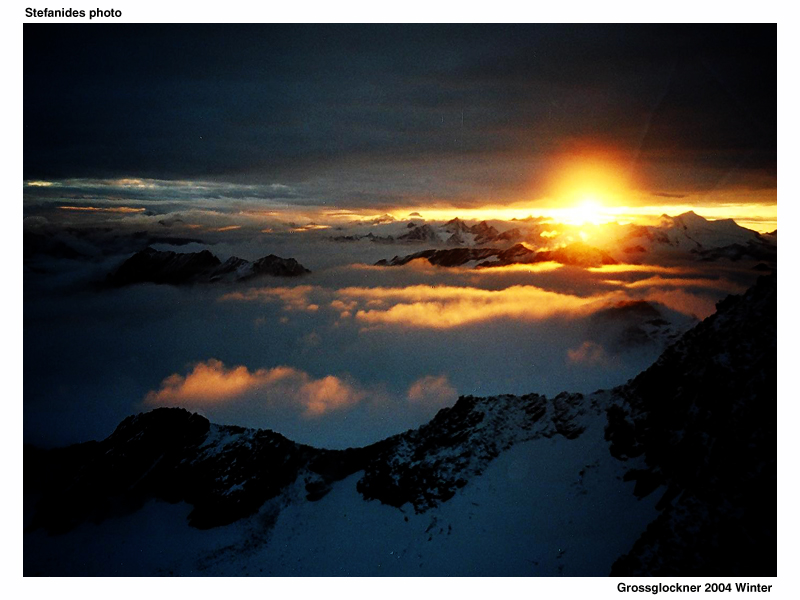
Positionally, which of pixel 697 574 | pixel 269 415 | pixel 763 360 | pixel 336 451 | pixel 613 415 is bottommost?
pixel 269 415

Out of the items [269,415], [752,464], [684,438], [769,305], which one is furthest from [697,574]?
[269,415]

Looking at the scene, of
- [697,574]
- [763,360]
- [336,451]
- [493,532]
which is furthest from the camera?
[336,451]

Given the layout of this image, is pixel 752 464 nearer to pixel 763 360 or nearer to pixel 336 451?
pixel 763 360

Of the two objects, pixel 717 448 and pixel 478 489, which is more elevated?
pixel 717 448

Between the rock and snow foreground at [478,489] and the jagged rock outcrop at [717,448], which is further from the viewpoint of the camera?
the rock and snow foreground at [478,489]

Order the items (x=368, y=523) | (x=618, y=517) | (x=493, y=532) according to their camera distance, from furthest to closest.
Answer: (x=368, y=523) → (x=493, y=532) → (x=618, y=517)

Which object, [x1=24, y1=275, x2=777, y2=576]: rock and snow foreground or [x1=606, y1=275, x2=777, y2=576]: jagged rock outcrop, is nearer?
[x1=606, y1=275, x2=777, y2=576]: jagged rock outcrop

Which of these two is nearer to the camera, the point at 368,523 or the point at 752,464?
the point at 752,464

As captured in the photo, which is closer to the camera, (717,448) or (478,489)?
(717,448)
